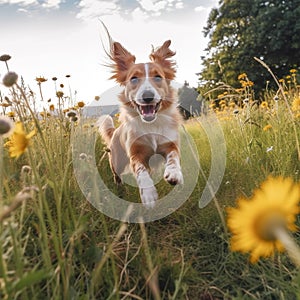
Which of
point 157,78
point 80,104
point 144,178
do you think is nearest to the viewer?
point 144,178

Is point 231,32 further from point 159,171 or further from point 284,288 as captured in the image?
point 284,288

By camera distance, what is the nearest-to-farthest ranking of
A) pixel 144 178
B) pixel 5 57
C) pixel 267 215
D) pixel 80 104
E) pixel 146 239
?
1. pixel 267 215
2. pixel 146 239
3. pixel 5 57
4. pixel 144 178
5. pixel 80 104

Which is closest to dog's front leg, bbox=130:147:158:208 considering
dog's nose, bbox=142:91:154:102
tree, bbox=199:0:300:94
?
dog's nose, bbox=142:91:154:102

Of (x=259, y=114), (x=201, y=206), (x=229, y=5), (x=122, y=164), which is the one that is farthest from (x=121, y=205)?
(x=229, y=5)

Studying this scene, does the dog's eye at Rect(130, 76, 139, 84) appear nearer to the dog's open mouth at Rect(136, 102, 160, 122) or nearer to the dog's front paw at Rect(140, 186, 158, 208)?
the dog's open mouth at Rect(136, 102, 160, 122)

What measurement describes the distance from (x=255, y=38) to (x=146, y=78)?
60.2 feet

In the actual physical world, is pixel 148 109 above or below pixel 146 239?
below

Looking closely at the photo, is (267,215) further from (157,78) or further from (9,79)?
(157,78)

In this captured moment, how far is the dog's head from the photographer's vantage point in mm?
3127

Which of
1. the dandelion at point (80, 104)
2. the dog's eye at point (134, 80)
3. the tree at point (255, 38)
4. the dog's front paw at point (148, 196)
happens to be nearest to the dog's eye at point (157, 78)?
the dog's eye at point (134, 80)

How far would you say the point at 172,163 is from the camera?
2.77 m

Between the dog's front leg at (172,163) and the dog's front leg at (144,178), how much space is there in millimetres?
141

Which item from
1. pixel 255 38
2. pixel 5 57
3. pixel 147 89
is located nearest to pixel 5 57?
pixel 5 57

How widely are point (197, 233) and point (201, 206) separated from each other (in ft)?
1.06
